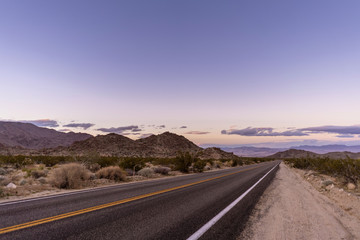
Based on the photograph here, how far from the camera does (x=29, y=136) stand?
162000 millimetres

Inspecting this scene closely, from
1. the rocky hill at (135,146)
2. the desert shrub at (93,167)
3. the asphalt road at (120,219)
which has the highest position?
the asphalt road at (120,219)

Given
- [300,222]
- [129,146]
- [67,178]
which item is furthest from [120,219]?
[129,146]

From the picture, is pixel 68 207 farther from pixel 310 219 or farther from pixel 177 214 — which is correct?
pixel 310 219

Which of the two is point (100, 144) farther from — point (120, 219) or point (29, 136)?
point (29, 136)

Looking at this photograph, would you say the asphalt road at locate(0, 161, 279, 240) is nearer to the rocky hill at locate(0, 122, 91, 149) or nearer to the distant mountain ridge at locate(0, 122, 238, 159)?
the distant mountain ridge at locate(0, 122, 238, 159)

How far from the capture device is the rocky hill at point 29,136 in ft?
491

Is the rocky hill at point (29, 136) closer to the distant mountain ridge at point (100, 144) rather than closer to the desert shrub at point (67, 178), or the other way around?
the distant mountain ridge at point (100, 144)

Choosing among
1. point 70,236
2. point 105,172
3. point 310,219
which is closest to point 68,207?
point 70,236

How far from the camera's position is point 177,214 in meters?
6.03

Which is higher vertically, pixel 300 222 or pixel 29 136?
pixel 29 136

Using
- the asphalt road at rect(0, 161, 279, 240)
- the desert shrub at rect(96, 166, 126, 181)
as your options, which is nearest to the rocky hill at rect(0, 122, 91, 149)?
the desert shrub at rect(96, 166, 126, 181)

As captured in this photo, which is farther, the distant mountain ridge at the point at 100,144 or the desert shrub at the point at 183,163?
the distant mountain ridge at the point at 100,144

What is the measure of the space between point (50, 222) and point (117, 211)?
165 cm

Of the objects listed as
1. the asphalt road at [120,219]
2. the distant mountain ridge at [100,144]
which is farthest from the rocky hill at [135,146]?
the asphalt road at [120,219]
